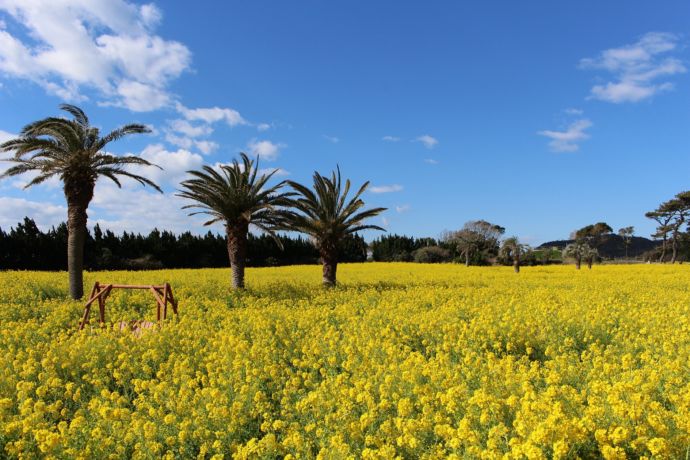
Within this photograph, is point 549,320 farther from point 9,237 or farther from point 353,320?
point 9,237

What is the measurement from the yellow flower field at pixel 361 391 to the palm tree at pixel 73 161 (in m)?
7.56

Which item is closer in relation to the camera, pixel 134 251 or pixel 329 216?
pixel 329 216

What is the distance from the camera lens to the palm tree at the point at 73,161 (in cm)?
1739

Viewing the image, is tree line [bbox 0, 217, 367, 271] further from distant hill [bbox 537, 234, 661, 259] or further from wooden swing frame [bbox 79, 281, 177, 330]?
distant hill [bbox 537, 234, 661, 259]

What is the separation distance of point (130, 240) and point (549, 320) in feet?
133

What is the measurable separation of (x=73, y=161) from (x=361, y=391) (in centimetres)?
1611

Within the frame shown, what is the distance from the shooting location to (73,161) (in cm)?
1758

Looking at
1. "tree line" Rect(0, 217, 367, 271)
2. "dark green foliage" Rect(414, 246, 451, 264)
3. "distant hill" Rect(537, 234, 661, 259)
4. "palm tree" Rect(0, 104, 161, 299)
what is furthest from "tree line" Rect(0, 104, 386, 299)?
"distant hill" Rect(537, 234, 661, 259)

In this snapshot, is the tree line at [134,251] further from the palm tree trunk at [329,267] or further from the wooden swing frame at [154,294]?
the wooden swing frame at [154,294]

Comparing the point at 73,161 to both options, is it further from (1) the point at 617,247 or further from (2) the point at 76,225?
(1) the point at 617,247

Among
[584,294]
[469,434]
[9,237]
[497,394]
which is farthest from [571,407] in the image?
[9,237]

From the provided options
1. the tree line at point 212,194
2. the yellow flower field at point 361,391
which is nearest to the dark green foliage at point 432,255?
the tree line at point 212,194

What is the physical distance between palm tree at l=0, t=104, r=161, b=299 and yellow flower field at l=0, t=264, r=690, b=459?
756cm

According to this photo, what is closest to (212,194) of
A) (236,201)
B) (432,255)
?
(236,201)
